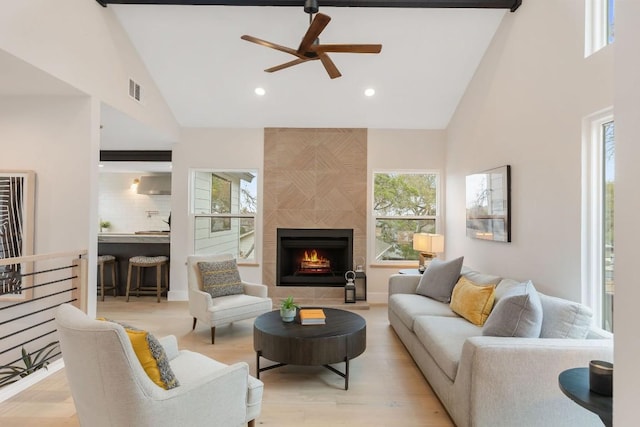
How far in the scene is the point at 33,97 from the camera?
11.9ft

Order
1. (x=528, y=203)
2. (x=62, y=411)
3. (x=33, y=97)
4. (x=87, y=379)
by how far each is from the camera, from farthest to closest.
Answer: (x=33, y=97), (x=528, y=203), (x=62, y=411), (x=87, y=379)

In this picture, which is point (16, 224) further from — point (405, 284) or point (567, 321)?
point (567, 321)

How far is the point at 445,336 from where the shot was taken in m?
2.77

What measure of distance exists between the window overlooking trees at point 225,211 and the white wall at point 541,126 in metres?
3.48

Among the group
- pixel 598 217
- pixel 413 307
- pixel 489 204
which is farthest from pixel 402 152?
pixel 598 217

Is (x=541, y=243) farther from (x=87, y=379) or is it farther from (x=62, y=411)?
(x=62, y=411)

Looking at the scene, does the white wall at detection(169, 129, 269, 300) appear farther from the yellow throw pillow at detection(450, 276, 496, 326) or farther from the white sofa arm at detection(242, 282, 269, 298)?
the yellow throw pillow at detection(450, 276, 496, 326)

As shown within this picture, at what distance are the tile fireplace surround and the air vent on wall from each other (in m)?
1.93

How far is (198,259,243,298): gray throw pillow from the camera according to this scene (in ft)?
13.9

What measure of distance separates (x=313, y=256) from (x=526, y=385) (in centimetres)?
416

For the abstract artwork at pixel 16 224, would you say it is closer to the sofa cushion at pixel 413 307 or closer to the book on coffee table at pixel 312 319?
the book on coffee table at pixel 312 319

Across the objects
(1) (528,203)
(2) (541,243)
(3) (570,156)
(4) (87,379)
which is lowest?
(4) (87,379)

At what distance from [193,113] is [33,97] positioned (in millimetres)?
2095

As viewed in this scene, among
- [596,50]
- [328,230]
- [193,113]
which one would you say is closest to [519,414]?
[596,50]
